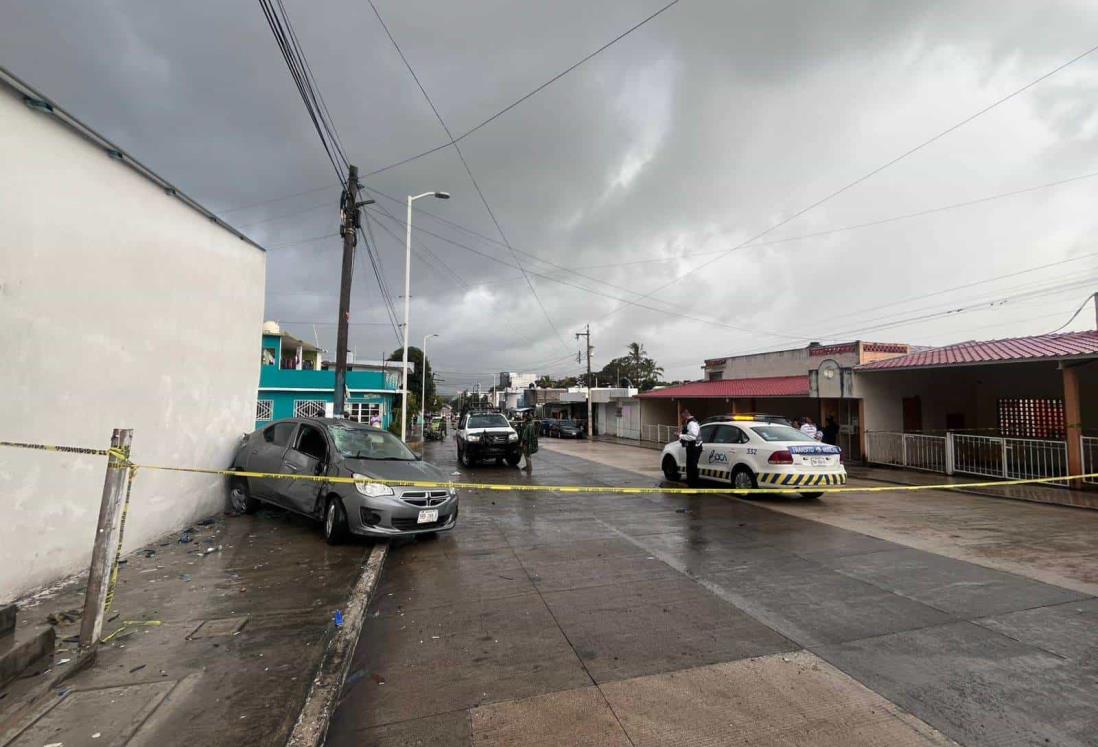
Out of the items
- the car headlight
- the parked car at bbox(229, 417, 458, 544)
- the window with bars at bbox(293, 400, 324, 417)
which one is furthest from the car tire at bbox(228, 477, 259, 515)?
the window with bars at bbox(293, 400, 324, 417)

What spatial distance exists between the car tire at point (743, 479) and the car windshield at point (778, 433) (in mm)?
739

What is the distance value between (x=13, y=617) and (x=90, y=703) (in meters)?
1.14

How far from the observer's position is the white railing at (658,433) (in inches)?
1104

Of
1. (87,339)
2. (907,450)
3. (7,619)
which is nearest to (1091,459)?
(907,450)

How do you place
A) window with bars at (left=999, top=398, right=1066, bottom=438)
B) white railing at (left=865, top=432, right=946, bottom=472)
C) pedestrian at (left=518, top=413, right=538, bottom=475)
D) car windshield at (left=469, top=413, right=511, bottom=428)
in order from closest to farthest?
white railing at (left=865, top=432, right=946, bottom=472)
pedestrian at (left=518, top=413, right=538, bottom=475)
window with bars at (left=999, top=398, right=1066, bottom=438)
car windshield at (left=469, top=413, right=511, bottom=428)

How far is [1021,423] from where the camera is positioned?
17797 millimetres

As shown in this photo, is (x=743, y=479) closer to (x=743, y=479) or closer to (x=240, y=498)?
(x=743, y=479)

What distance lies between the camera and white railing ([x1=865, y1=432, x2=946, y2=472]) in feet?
49.2

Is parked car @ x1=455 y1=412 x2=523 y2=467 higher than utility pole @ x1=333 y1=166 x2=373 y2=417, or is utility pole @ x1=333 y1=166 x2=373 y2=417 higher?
utility pole @ x1=333 y1=166 x2=373 y2=417

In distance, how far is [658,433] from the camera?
99.4 ft

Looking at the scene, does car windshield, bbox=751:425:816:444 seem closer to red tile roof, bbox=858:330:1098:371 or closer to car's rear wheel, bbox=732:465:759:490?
car's rear wheel, bbox=732:465:759:490

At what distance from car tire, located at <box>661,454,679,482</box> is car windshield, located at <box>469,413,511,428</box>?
5.97 metres

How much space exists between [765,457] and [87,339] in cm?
1020

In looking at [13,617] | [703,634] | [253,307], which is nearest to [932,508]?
[703,634]
